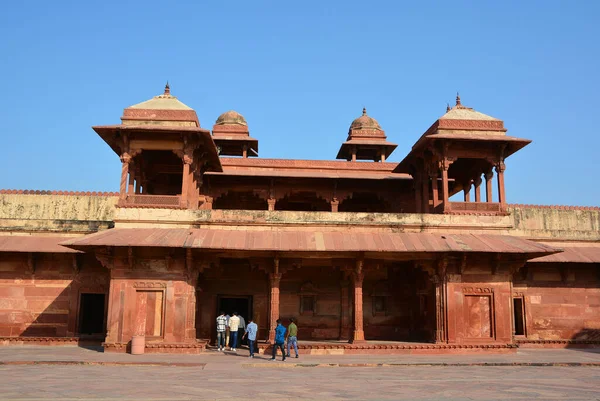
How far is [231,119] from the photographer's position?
3194cm

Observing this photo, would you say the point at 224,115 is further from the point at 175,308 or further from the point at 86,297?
the point at 175,308

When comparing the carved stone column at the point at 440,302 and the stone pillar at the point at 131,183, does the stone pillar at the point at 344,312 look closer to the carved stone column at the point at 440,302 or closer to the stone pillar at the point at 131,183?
the carved stone column at the point at 440,302

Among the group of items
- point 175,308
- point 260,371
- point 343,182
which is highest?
point 343,182

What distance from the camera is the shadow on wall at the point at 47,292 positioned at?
60.6 ft

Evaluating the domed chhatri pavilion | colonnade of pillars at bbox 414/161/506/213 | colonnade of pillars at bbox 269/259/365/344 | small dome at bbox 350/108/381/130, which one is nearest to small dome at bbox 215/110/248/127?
small dome at bbox 350/108/381/130

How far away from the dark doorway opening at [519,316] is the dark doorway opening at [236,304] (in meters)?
9.59

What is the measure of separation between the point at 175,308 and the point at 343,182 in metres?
9.41

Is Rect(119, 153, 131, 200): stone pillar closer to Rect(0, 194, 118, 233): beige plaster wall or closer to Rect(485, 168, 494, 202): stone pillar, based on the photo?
Rect(0, 194, 118, 233): beige plaster wall

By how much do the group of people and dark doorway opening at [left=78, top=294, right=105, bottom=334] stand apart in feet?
16.2

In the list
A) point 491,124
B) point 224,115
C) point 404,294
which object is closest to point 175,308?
point 404,294

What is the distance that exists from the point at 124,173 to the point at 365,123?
55.6 feet

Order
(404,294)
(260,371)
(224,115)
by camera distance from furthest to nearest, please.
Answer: (224,115) < (404,294) < (260,371)

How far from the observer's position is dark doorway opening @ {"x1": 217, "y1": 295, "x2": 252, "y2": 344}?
1961 centimetres

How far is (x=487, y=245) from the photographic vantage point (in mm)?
16281
